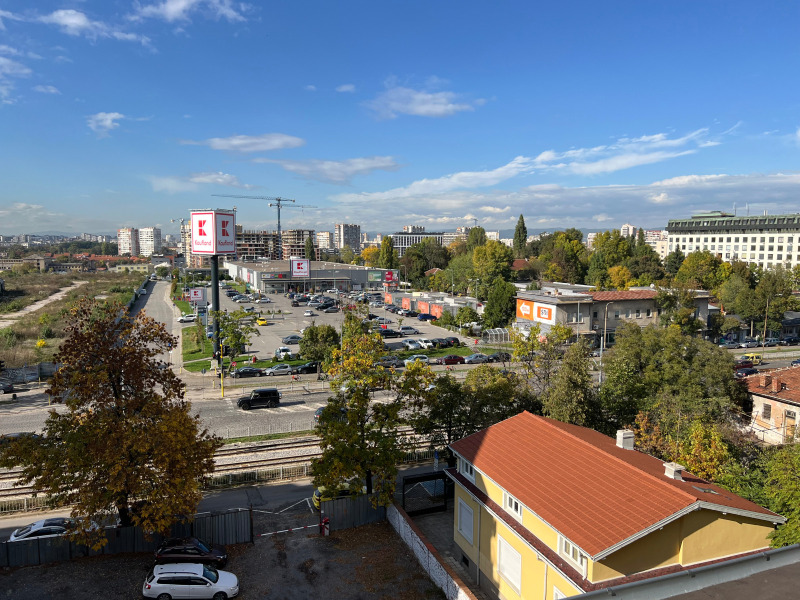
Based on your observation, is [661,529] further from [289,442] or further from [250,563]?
[289,442]

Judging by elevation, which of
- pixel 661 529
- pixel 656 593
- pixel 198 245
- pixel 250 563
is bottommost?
pixel 250 563

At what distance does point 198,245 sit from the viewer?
164 ft

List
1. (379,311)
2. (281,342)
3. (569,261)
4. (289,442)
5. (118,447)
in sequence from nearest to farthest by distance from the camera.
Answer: (118,447) → (289,442) → (281,342) → (379,311) → (569,261)

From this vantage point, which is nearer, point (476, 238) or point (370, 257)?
point (476, 238)

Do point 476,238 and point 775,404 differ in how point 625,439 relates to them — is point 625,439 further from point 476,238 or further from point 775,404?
point 476,238

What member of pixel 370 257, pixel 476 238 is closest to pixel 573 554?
pixel 476 238

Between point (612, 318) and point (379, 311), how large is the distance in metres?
33.6

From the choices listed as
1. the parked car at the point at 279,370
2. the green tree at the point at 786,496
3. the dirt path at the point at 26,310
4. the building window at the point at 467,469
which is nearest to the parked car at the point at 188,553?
the building window at the point at 467,469

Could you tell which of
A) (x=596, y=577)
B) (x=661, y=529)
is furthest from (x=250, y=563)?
(x=661, y=529)

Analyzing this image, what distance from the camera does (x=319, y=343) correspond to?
43.6 metres

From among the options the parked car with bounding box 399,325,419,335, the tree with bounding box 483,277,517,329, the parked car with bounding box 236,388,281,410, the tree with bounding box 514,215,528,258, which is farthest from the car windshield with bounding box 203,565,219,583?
the tree with bounding box 514,215,528,258

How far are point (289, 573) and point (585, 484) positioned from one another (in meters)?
9.91

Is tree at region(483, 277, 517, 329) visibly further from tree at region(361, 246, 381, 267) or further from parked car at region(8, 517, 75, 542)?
tree at region(361, 246, 381, 267)

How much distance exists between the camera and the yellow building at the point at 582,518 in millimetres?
12359
